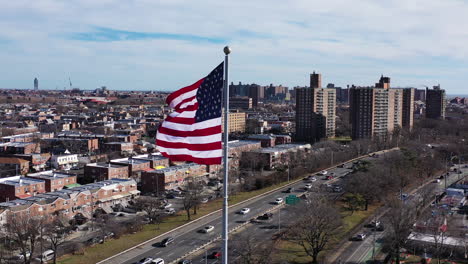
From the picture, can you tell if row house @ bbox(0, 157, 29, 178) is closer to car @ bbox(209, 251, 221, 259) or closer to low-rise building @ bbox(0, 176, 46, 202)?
low-rise building @ bbox(0, 176, 46, 202)

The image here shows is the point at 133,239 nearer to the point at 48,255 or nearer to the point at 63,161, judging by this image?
the point at 48,255

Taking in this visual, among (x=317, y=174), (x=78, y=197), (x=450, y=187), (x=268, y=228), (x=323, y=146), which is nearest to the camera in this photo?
(x=268, y=228)

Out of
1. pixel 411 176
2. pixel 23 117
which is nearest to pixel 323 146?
pixel 411 176

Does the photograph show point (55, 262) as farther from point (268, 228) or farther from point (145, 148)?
point (145, 148)

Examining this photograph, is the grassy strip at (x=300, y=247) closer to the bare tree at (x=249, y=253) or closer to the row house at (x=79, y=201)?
the bare tree at (x=249, y=253)

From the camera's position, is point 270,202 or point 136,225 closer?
point 136,225

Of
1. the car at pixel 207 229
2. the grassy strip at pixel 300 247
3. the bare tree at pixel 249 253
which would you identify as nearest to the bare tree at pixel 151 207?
the car at pixel 207 229

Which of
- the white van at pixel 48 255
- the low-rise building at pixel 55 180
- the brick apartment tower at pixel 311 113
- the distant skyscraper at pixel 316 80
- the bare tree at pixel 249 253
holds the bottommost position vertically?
the white van at pixel 48 255
